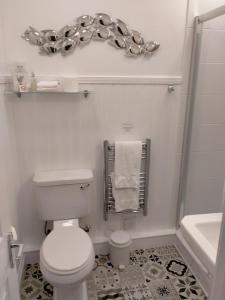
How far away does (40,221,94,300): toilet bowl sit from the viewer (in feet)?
4.67

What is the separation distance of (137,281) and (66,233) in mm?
688

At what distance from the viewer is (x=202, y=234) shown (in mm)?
1084

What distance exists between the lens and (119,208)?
6.75 feet

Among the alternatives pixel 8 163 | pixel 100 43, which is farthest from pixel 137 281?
pixel 100 43

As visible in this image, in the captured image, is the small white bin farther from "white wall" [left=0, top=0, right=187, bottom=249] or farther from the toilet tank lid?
the toilet tank lid

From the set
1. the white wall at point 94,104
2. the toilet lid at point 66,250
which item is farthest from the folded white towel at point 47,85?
the toilet lid at point 66,250

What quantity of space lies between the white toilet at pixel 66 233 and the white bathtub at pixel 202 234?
69cm

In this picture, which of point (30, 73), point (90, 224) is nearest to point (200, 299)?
point (90, 224)

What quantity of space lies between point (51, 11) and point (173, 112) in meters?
1.15

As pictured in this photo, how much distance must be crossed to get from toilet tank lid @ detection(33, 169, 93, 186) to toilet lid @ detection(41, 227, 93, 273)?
34 cm

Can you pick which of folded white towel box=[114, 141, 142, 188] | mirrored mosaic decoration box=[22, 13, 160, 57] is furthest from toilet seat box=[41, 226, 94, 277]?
mirrored mosaic decoration box=[22, 13, 160, 57]

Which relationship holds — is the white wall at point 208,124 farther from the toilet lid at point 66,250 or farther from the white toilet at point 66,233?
the toilet lid at point 66,250

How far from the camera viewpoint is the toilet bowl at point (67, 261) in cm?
142

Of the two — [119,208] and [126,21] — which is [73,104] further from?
[119,208]
